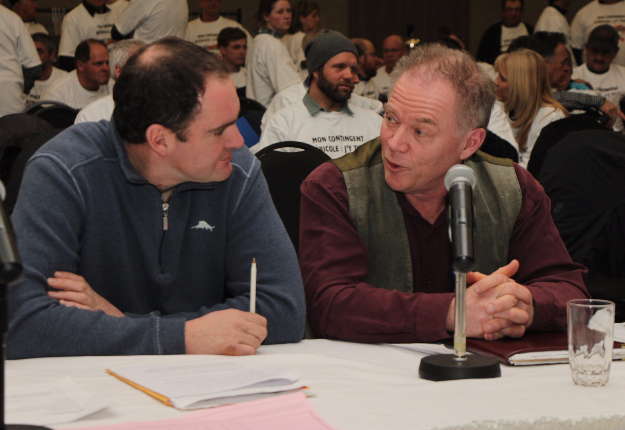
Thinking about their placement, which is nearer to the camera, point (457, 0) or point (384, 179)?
point (384, 179)

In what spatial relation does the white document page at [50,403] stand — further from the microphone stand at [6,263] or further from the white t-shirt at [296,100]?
the white t-shirt at [296,100]

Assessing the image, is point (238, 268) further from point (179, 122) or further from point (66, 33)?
point (66, 33)

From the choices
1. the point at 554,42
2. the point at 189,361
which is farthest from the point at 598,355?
the point at 554,42

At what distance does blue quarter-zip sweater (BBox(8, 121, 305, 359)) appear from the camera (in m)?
1.45

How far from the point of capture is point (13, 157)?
2.96 meters

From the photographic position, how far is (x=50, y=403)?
3.44 ft

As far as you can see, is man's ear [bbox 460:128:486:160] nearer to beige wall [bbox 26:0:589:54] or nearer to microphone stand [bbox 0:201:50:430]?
microphone stand [bbox 0:201:50:430]

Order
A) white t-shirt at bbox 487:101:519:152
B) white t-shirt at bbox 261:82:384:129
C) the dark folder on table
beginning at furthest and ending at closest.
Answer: white t-shirt at bbox 261:82:384:129, white t-shirt at bbox 487:101:519:152, the dark folder on table

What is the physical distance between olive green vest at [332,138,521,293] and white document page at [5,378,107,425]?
943mm

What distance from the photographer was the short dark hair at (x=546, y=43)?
5500 millimetres

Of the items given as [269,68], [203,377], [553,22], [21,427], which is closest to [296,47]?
[269,68]

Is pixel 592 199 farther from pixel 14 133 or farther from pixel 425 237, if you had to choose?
pixel 14 133

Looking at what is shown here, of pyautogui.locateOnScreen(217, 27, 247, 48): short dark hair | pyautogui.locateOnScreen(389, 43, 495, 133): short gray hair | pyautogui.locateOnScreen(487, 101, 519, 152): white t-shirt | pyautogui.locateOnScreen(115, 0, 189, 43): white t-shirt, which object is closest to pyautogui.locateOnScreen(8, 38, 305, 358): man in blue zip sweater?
pyautogui.locateOnScreen(389, 43, 495, 133): short gray hair

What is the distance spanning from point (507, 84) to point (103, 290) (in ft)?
12.1
